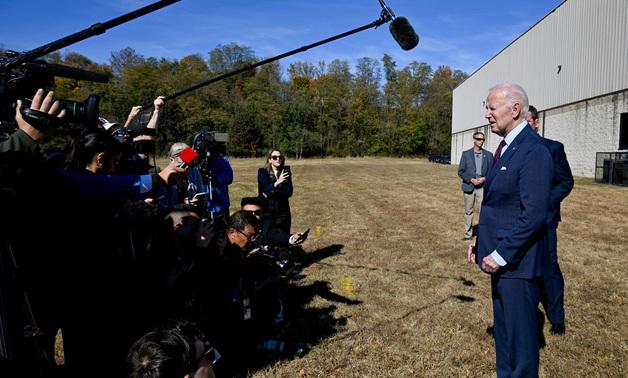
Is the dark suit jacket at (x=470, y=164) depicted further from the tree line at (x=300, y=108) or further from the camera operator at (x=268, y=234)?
the tree line at (x=300, y=108)

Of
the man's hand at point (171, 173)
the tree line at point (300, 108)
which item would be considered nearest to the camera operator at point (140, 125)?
the man's hand at point (171, 173)

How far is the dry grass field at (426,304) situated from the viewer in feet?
12.3

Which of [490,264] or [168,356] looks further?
[490,264]

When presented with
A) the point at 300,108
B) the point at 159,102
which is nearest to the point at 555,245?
the point at 159,102

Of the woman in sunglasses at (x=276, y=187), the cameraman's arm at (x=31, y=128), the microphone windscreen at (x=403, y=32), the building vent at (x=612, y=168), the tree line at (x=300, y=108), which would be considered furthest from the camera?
the tree line at (x=300, y=108)

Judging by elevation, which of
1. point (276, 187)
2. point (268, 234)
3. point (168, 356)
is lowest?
point (268, 234)

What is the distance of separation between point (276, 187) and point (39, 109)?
4325 mm

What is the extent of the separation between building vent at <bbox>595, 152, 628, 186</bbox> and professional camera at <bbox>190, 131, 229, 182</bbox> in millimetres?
19064

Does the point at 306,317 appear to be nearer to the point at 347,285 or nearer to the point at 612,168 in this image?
the point at 347,285

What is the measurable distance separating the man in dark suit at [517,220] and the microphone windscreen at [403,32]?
0.67 meters

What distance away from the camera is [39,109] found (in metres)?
1.75

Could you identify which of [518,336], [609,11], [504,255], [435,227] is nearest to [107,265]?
[504,255]

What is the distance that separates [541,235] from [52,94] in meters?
2.81

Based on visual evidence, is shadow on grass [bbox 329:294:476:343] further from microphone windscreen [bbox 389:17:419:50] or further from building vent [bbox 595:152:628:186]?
building vent [bbox 595:152:628:186]
